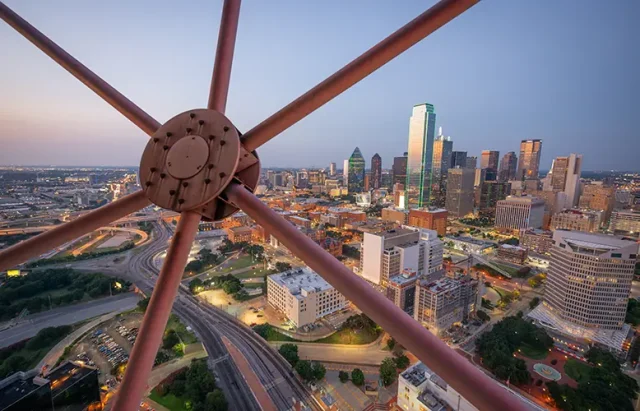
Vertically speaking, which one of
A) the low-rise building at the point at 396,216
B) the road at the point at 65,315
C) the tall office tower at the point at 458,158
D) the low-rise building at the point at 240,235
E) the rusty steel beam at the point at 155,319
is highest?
the tall office tower at the point at 458,158

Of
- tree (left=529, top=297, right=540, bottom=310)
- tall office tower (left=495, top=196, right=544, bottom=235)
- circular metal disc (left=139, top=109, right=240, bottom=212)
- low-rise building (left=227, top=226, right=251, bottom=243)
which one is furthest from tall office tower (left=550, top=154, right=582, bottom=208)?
circular metal disc (left=139, top=109, right=240, bottom=212)

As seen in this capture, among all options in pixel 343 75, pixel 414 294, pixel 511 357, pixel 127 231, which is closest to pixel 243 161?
pixel 343 75

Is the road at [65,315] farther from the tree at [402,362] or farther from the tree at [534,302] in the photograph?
the tree at [534,302]

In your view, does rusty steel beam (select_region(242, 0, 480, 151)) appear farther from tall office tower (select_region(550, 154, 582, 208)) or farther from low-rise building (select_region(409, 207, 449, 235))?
tall office tower (select_region(550, 154, 582, 208))

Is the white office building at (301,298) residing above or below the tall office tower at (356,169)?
below

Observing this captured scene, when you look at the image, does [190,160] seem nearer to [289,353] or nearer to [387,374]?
[387,374]

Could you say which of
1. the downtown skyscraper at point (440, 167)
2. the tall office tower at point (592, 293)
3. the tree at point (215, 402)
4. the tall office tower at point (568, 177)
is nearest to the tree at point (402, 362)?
the tree at point (215, 402)

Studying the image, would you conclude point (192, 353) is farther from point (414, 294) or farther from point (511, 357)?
point (511, 357)
